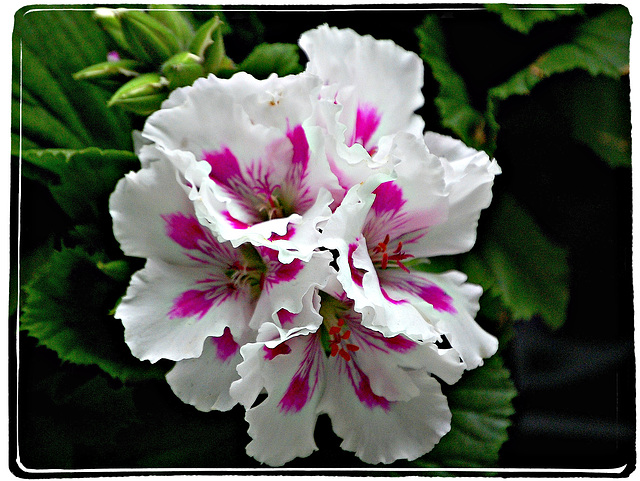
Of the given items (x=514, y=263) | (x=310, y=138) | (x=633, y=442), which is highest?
(x=310, y=138)

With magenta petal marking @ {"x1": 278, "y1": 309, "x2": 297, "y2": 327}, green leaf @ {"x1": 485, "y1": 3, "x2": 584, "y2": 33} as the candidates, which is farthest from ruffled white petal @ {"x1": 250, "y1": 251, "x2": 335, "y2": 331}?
green leaf @ {"x1": 485, "y1": 3, "x2": 584, "y2": 33}

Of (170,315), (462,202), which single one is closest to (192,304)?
(170,315)

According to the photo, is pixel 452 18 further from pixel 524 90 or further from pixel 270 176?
pixel 270 176

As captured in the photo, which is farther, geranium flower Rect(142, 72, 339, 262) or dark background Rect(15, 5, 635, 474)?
dark background Rect(15, 5, 635, 474)

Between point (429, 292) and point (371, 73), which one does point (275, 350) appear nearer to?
point (429, 292)

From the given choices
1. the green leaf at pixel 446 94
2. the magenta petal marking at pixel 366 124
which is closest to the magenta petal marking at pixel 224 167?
the magenta petal marking at pixel 366 124

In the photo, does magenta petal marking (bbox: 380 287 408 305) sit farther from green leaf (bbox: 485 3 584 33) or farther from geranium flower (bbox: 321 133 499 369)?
green leaf (bbox: 485 3 584 33)

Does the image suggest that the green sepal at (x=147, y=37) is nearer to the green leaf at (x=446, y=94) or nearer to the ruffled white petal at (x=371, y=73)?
the ruffled white petal at (x=371, y=73)

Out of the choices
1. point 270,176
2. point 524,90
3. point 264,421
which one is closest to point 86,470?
point 264,421
